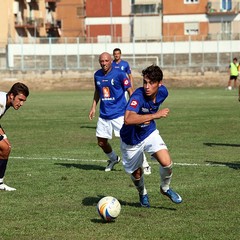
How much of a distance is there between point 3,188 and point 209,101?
26913 mm

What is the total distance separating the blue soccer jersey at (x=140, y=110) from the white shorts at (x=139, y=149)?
2.3 inches

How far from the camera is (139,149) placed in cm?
1073

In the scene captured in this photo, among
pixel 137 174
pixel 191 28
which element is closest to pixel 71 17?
pixel 191 28

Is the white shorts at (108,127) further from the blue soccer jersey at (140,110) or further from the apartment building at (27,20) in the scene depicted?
the apartment building at (27,20)

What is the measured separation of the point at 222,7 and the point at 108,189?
74377 millimetres

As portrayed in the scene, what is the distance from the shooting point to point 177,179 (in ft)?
44.1

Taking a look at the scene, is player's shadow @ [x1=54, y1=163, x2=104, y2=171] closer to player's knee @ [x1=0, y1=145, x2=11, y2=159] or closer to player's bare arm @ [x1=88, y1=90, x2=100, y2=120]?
player's bare arm @ [x1=88, y1=90, x2=100, y2=120]

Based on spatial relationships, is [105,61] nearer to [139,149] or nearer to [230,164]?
[230,164]

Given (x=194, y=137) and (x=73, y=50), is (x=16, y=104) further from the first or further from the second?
(x=73, y=50)

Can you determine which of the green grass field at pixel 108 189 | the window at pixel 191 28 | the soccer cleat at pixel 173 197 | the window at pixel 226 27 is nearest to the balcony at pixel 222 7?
the window at pixel 226 27

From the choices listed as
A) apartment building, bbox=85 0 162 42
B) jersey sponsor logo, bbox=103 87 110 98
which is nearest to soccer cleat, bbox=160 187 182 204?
jersey sponsor logo, bbox=103 87 110 98

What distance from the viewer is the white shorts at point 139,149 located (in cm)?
1059

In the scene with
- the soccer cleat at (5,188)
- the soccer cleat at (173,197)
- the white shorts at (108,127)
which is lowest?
the soccer cleat at (5,188)

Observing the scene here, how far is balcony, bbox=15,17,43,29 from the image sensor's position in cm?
8638
